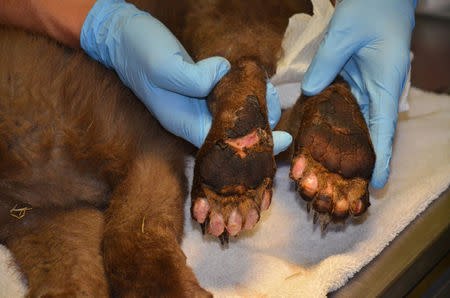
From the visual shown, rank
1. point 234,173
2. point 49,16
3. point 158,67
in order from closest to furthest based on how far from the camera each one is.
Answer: point 234,173
point 158,67
point 49,16

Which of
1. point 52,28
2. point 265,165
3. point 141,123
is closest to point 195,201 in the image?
point 265,165

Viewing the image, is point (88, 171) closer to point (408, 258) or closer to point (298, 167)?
point (298, 167)

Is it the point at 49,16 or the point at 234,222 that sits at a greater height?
the point at 49,16

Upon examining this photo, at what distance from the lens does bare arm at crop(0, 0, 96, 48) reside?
1396mm

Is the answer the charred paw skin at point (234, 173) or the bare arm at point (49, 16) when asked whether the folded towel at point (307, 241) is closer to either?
the charred paw skin at point (234, 173)

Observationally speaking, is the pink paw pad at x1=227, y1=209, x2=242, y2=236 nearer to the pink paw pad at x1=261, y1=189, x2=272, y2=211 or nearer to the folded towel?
the pink paw pad at x1=261, y1=189, x2=272, y2=211

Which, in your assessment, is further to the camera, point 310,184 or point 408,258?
point 408,258

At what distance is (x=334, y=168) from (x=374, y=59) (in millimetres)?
460

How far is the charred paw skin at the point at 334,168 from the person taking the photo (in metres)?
1.17

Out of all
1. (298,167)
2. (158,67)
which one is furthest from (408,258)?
(158,67)

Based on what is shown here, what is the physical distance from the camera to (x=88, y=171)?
136cm

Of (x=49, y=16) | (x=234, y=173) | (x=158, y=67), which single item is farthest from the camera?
(x=49, y=16)

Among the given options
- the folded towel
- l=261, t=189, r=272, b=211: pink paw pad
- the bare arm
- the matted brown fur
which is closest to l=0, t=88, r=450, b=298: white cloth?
the folded towel

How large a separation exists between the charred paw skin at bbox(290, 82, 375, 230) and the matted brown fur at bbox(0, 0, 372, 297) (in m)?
0.14
